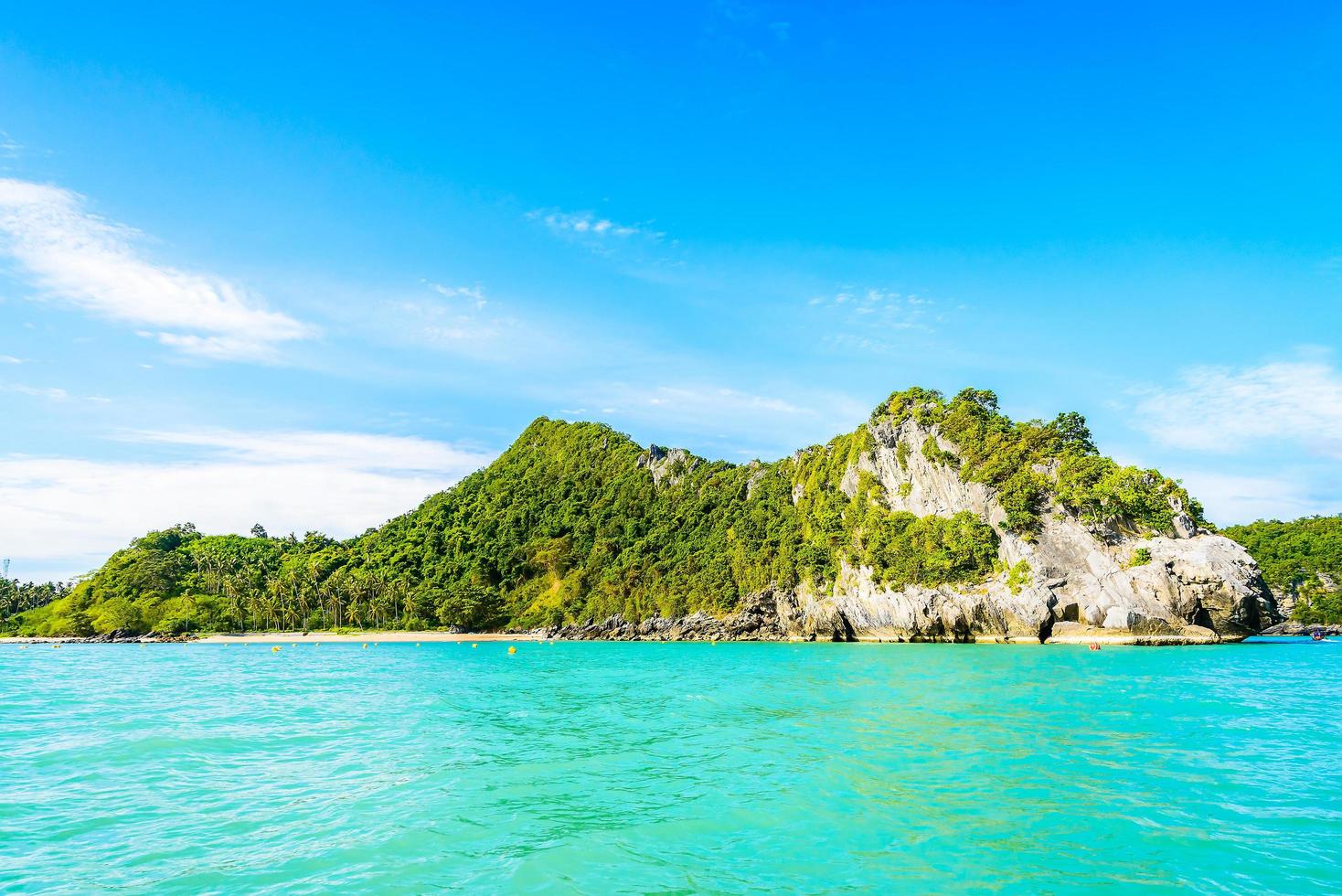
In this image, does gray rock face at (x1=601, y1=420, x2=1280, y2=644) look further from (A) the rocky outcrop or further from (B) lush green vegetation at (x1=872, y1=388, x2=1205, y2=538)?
(A) the rocky outcrop

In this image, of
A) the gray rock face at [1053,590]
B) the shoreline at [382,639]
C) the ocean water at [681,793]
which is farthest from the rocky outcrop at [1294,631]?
the ocean water at [681,793]

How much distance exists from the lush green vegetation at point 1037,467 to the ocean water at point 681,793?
1622 inches

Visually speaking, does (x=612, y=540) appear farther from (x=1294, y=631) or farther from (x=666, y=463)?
(x=1294, y=631)

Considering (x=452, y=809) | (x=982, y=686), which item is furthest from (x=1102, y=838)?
(x=982, y=686)

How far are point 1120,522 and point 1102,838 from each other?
65.5 meters

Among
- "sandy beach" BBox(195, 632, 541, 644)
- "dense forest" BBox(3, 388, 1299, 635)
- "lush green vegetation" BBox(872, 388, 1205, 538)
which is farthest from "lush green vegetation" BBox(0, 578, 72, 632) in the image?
"lush green vegetation" BBox(872, 388, 1205, 538)

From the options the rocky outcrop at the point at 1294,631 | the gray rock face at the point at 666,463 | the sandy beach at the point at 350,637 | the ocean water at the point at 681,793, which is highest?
the gray rock face at the point at 666,463

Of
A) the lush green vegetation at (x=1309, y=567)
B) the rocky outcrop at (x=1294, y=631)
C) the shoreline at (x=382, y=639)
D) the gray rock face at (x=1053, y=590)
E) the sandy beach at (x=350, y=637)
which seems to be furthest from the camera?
the lush green vegetation at (x=1309, y=567)

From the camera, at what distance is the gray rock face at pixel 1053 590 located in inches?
2366

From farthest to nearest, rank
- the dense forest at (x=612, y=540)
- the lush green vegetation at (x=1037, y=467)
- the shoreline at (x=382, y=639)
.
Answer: the shoreline at (x=382, y=639) < the dense forest at (x=612, y=540) < the lush green vegetation at (x=1037, y=467)

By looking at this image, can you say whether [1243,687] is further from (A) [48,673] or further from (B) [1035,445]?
(A) [48,673]

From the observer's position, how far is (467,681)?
1407 inches

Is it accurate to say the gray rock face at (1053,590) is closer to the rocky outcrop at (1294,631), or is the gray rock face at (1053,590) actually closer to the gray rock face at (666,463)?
the rocky outcrop at (1294,631)

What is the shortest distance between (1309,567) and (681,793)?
12417cm
